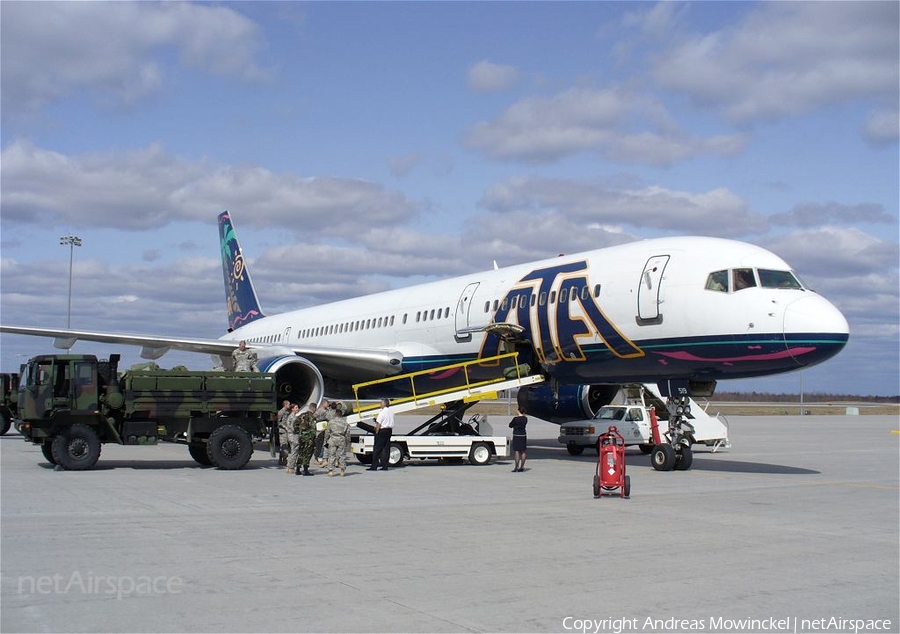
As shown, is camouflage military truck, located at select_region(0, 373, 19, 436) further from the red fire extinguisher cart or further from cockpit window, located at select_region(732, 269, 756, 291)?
cockpit window, located at select_region(732, 269, 756, 291)

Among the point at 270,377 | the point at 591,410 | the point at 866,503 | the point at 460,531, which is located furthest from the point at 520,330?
the point at 460,531

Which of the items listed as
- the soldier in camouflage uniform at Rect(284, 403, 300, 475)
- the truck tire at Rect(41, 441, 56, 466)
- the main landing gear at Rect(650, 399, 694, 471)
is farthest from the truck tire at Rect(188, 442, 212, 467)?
the main landing gear at Rect(650, 399, 694, 471)

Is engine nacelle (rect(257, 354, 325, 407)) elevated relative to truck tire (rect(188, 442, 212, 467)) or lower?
elevated

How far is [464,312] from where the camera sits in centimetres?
2256

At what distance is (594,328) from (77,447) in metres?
10.3

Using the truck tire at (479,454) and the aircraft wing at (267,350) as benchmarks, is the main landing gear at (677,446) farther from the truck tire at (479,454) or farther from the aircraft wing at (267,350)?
the aircraft wing at (267,350)

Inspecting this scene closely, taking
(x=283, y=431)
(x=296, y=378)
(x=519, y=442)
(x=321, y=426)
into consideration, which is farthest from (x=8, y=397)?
(x=519, y=442)

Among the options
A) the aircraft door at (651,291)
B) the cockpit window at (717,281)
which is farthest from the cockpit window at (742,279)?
the aircraft door at (651,291)

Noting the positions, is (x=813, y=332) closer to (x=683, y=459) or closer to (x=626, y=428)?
(x=683, y=459)

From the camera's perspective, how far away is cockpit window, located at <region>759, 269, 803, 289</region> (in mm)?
16578

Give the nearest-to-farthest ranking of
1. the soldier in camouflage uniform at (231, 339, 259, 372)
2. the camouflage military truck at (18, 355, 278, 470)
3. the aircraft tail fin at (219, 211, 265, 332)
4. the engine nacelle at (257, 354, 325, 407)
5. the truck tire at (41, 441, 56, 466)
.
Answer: the camouflage military truck at (18, 355, 278, 470) → the truck tire at (41, 441, 56, 466) → the engine nacelle at (257, 354, 325, 407) → the soldier in camouflage uniform at (231, 339, 259, 372) → the aircraft tail fin at (219, 211, 265, 332)

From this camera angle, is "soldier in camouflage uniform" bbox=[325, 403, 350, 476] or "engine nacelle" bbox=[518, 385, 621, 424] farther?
"engine nacelle" bbox=[518, 385, 621, 424]

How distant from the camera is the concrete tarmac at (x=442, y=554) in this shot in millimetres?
6684

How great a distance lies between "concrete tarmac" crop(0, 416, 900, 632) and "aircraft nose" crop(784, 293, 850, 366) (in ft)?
7.49
